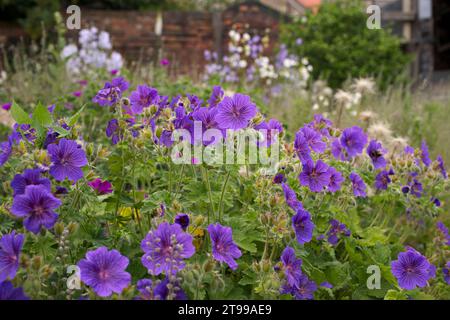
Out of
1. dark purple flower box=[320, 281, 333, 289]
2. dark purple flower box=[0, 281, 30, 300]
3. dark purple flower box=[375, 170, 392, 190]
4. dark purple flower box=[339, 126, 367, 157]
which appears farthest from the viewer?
dark purple flower box=[375, 170, 392, 190]

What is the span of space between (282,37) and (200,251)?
8.49m

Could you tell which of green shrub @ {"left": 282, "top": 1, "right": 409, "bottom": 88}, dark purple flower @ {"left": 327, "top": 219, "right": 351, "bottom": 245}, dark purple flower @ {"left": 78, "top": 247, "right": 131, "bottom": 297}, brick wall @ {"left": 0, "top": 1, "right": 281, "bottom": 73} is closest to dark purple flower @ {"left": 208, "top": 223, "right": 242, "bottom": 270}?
dark purple flower @ {"left": 78, "top": 247, "right": 131, "bottom": 297}

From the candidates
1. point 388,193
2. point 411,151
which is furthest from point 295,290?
point 411,151

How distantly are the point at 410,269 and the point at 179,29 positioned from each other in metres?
10.3

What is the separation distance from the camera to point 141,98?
6.18ft

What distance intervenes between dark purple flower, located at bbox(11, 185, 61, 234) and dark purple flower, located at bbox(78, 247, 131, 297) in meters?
0.13

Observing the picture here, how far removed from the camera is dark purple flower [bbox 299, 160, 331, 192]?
5.59 ft

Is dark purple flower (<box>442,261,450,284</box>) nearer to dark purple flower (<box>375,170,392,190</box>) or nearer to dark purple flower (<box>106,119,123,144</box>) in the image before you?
dark purple flower (<box>375,170,392,190</box>)

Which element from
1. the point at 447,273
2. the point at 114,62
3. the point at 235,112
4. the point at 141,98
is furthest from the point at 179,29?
the point at 235,112

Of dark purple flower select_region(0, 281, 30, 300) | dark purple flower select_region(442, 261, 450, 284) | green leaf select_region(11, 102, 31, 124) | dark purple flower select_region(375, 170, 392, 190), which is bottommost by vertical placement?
dark purple flower select_region(442, 261, 450, 284)

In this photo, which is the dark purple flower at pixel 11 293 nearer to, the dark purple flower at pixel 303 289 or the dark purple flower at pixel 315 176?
the dark purple flower at pixel 303 289

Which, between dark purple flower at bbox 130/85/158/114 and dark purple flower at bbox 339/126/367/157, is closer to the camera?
dark purple flower at bbox 130/85/158/114

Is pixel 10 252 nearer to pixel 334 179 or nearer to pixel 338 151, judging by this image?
pixel 334 179

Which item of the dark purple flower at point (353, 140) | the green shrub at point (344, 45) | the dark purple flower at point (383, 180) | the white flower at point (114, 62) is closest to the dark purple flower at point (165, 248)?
the dark purple flower at point (353, 140)
